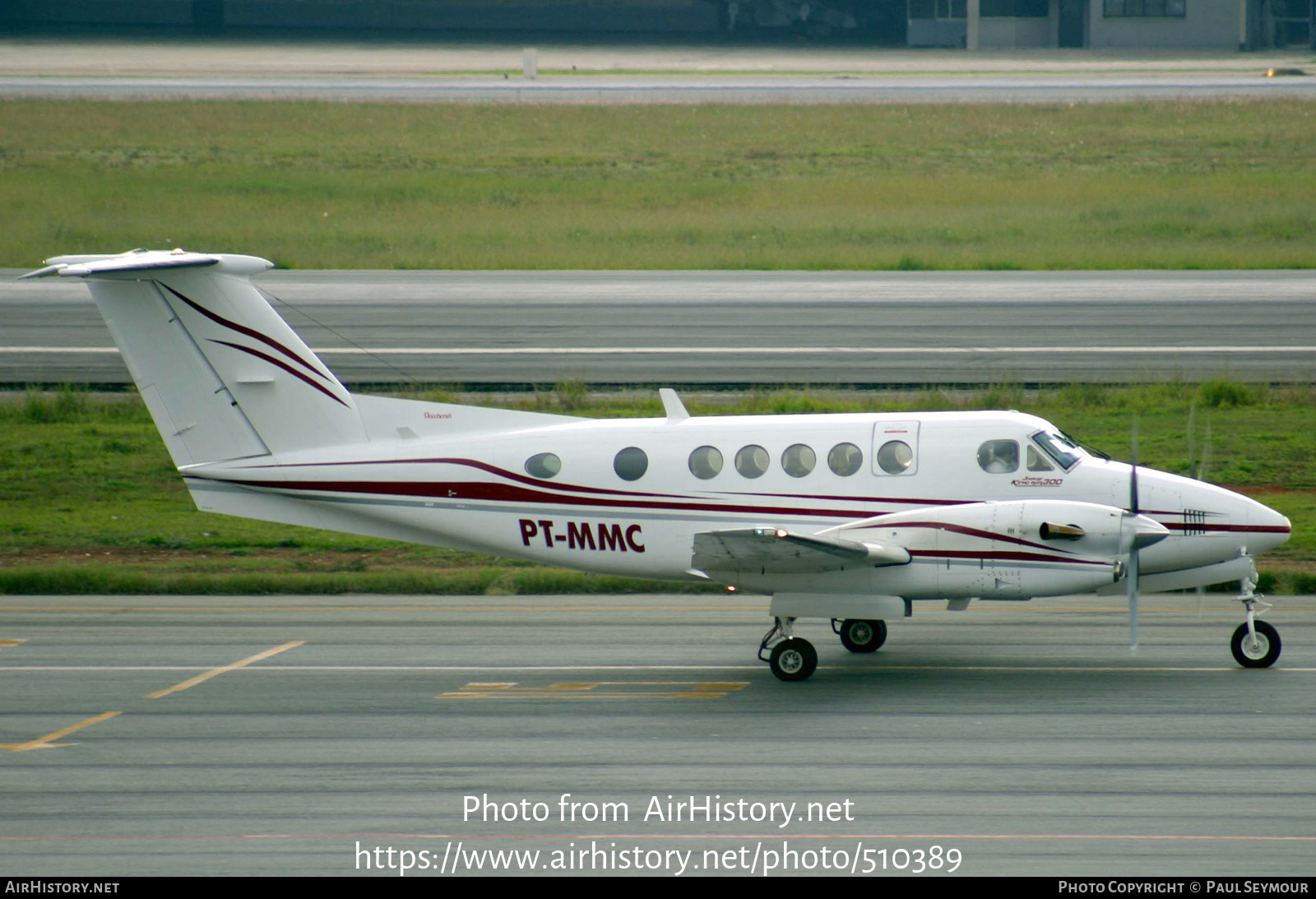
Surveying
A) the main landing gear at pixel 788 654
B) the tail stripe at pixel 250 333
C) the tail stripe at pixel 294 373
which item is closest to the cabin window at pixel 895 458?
the main landing gear at pixel 788 654

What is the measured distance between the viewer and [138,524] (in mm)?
21547

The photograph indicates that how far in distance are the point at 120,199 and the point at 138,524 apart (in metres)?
34.6

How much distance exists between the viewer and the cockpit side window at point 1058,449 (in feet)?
44.9

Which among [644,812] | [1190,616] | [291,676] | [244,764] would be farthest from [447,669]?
[1190,616]

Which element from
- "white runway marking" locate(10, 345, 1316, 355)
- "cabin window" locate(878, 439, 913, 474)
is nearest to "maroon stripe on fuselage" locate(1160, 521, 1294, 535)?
"cabin window" locate(878, 439, 913, 474)

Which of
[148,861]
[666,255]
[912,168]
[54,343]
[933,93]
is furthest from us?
[933,93]

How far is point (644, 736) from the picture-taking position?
12.0m

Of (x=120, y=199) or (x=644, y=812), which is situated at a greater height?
(x=120, y=199)

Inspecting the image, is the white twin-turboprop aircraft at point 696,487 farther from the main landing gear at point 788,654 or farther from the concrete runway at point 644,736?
the concrete runway at point 644,736

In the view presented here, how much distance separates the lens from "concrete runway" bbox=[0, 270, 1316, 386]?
2941cm

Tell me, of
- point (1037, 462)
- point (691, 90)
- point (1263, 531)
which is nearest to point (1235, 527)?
point (1263, 531)

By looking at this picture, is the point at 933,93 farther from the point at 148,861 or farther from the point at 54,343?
the point at 148,861

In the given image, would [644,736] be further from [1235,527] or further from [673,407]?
[1235,527]

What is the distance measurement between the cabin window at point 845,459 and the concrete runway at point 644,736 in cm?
208
